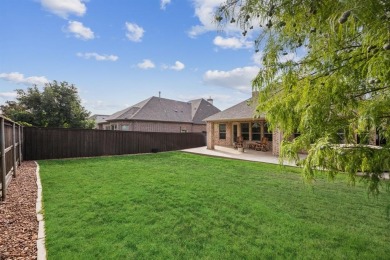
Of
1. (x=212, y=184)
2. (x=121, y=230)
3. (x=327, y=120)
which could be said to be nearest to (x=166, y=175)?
(x=212, y=184)

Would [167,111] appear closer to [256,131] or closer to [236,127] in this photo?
[236,127]

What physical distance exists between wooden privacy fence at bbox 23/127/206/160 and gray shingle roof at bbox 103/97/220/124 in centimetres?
702

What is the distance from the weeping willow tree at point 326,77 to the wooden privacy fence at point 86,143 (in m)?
14.1

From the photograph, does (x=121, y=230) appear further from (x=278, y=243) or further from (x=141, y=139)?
(x=141, y=139)

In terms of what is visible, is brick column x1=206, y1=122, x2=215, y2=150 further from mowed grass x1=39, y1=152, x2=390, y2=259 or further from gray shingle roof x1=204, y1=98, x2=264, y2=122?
mowed grass x1=39, y1=152, x2=390, y2=259

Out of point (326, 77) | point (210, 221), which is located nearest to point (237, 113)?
point (210, 221)

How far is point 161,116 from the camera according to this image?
27.7 m

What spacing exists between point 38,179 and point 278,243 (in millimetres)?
7789

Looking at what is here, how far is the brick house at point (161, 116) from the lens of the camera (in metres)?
25.8

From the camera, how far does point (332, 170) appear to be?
203 centimetres

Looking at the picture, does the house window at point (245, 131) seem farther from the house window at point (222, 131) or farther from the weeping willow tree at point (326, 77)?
the weeping willow tree at point (326, 77)

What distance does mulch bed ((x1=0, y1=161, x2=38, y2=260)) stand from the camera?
3287 mm

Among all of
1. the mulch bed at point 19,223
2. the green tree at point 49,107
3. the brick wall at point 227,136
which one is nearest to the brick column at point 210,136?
the brick wall at point 227,136

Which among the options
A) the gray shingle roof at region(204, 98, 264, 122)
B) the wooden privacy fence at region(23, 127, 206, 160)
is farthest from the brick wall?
the wooden privacy fence at region(23, 127, 206, 160)
